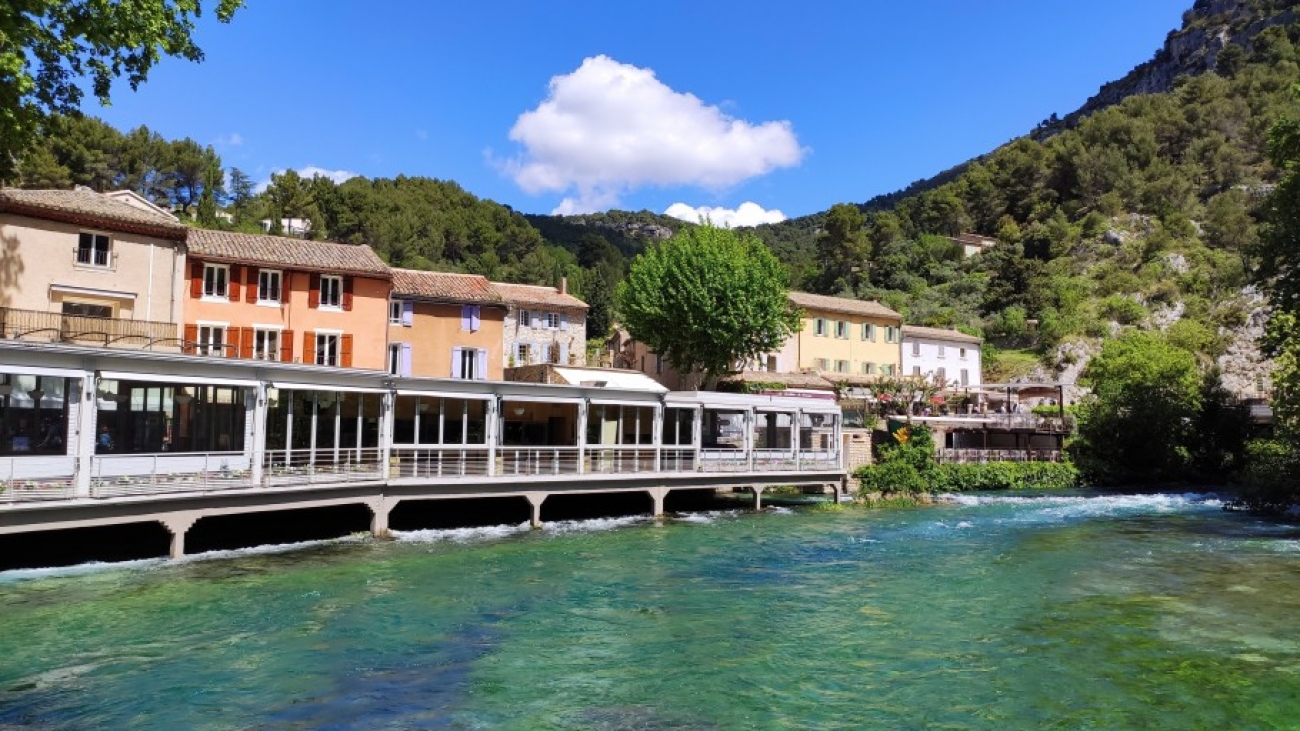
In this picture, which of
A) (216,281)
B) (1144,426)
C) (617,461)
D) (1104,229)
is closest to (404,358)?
(216,281)

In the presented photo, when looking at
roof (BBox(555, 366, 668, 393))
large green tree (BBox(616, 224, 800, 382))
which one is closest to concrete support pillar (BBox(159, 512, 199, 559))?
roof (BBox(555, 366, 668, 393))

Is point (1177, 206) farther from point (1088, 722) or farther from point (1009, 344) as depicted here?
point (1088, 722)

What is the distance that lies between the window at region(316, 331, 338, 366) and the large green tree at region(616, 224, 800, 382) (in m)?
18.5

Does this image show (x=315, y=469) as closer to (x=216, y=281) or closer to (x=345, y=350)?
(x=345, y=350)

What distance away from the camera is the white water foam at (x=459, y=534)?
25.8 meters

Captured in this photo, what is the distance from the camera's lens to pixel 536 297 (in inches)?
2167

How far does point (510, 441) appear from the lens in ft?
120

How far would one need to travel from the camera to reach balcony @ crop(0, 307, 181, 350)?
25656 mm

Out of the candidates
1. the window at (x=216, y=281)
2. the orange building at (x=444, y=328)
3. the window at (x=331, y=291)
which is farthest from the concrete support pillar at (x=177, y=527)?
the orange building at (x=444, y=328)

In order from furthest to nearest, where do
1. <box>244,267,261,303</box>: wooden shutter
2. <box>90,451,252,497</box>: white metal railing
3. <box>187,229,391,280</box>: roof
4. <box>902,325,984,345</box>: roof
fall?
<box>902,325,984,345</box>: roof < <box>244,267,261,303</box>: wooden shutter < <box>187,229,391,280</box>: roof < <box>90,451,252,497</box>: white metal railing

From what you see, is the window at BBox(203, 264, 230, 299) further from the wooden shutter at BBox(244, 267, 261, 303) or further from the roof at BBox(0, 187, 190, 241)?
the roof at BBox(0, 187, 190, 241)

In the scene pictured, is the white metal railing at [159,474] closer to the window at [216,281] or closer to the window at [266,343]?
the window at [266,343]

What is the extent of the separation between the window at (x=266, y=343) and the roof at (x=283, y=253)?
8.84 ft

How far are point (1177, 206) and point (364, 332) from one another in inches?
3744
